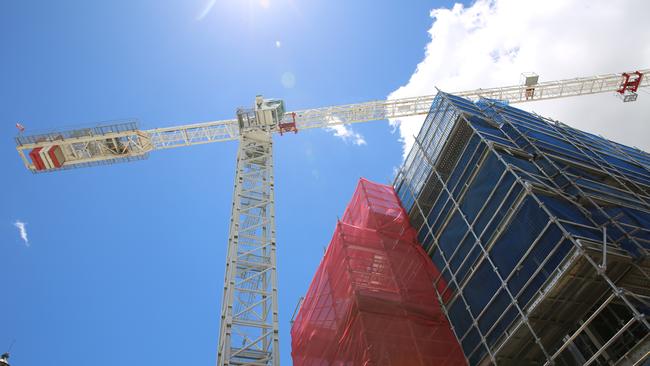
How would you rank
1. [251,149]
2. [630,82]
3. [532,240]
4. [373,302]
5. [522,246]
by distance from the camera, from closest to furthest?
[532,240] → [522,246] → [373,302] → [251,149] → [630,82]

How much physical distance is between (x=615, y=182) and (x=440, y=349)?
30.4 ft

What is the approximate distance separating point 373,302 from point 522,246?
17.7 feet

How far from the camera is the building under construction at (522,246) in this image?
43.8 feet

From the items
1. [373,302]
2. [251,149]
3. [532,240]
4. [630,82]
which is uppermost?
[630,82]

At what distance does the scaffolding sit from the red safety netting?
0.70m

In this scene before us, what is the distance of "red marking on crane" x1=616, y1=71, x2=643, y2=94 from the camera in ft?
154

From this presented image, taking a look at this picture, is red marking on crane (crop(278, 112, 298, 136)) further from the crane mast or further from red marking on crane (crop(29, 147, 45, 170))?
red marking on crane (crop(29, 147, 45, 170))

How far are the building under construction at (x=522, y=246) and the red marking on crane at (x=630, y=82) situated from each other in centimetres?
2992

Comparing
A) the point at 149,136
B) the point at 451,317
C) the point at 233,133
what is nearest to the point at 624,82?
the point at 233,133

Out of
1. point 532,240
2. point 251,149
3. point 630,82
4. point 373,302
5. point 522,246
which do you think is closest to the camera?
point 532,240

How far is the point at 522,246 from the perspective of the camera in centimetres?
1483

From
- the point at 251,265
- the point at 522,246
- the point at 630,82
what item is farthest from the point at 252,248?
the point at 630,82

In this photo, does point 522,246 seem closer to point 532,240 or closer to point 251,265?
point 532,240

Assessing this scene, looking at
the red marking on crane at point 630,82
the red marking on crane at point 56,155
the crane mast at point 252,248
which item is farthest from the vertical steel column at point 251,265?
the red marking on crane at point 630,82
